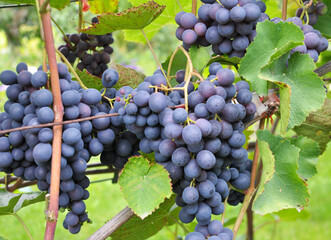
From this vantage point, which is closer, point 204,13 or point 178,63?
point 204,13

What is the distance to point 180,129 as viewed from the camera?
0.62 metres

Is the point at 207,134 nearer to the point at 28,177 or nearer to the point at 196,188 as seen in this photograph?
the point at 196,188

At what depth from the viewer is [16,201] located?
76cm

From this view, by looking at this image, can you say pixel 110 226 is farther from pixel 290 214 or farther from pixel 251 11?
pixel 290 214

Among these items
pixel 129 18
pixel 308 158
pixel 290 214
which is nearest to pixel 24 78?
pixel 129 18

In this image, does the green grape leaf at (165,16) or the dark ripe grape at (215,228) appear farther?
the green grape leaf at (165,16)

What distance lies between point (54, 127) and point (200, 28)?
0.35 metres

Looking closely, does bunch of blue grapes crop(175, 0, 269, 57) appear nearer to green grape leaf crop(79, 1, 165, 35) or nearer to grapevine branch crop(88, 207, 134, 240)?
green grape leaf crop(79, 1, 165, 35)

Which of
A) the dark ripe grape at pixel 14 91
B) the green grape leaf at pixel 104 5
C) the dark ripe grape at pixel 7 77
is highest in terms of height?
the dark ripe grape at pixel 7 77

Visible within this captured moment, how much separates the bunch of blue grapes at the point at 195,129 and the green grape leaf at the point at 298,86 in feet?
0.20

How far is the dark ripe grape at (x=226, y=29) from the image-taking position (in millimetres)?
735

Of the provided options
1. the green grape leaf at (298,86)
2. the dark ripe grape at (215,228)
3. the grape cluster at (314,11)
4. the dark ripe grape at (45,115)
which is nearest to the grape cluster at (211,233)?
the dark ripe grape at (215,228)

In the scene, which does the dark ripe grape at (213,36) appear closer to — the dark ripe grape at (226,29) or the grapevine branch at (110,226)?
the dark ripe grape at (226,29)

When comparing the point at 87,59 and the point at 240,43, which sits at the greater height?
the point at 240,43
